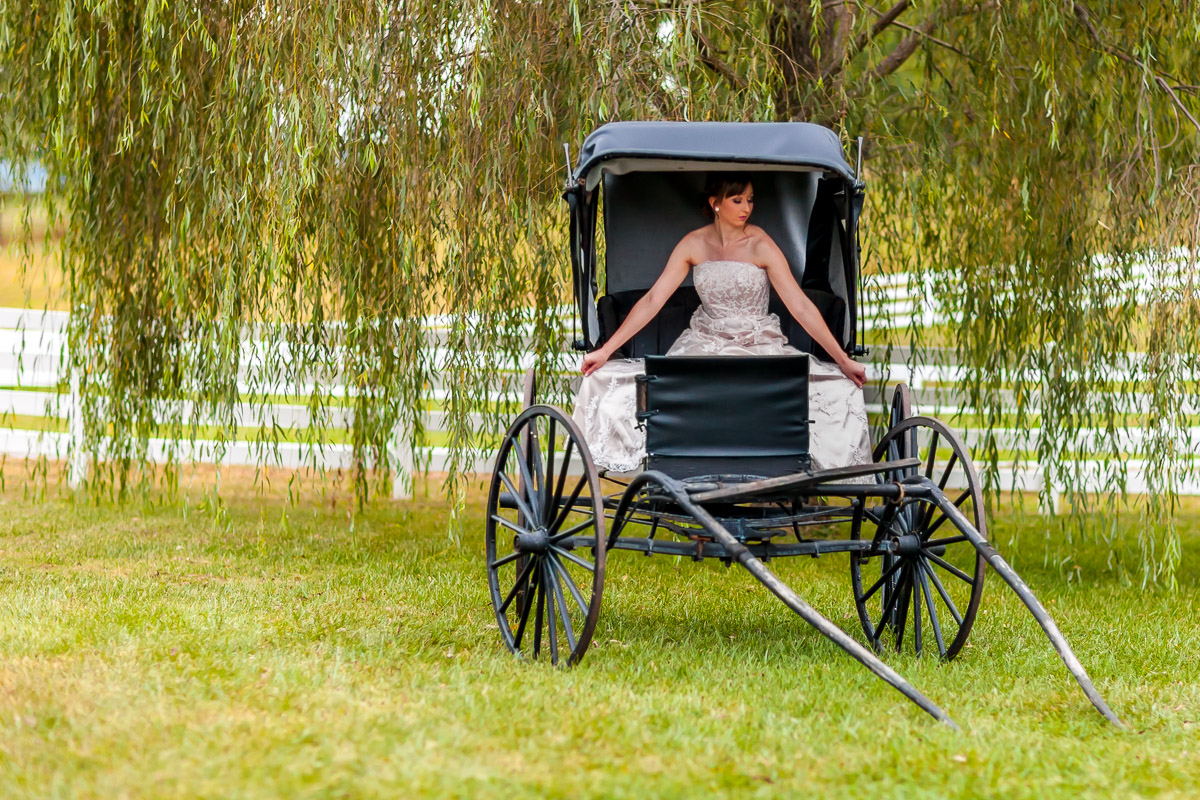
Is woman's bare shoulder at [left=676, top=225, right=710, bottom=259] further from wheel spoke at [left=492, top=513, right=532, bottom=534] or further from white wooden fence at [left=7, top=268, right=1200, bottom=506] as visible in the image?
white wooden fence at [left=7, top=268, right=1200, bottom=506]

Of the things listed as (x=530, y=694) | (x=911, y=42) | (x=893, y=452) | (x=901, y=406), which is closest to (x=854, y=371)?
(x=901, y=406)

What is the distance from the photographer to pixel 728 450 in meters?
4.54

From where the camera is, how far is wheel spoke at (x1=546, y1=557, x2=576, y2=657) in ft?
14.3

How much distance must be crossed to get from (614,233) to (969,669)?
8.62ft

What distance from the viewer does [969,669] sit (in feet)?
15.3

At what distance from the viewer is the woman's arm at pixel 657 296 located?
5.32 m

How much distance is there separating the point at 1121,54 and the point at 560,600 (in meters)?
4.27

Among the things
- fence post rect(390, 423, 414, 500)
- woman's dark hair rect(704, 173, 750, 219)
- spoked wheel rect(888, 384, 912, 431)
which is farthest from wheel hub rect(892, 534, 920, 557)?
fence post rect(390, 423, 414, 500)

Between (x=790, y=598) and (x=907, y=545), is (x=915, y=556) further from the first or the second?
(x=790, y=598)

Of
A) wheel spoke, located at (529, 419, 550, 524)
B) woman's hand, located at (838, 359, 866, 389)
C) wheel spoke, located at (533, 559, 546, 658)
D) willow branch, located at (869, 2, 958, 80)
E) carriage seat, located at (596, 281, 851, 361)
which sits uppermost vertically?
willow branch, located at (869, 2, 958, 80)

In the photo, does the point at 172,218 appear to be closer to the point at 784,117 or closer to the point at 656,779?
the point at 784,117

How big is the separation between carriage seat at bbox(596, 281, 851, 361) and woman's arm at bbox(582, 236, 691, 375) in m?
0.20

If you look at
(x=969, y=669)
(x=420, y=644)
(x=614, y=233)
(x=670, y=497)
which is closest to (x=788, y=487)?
(x=670, y=497)

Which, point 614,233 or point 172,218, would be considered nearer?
point 614,233
